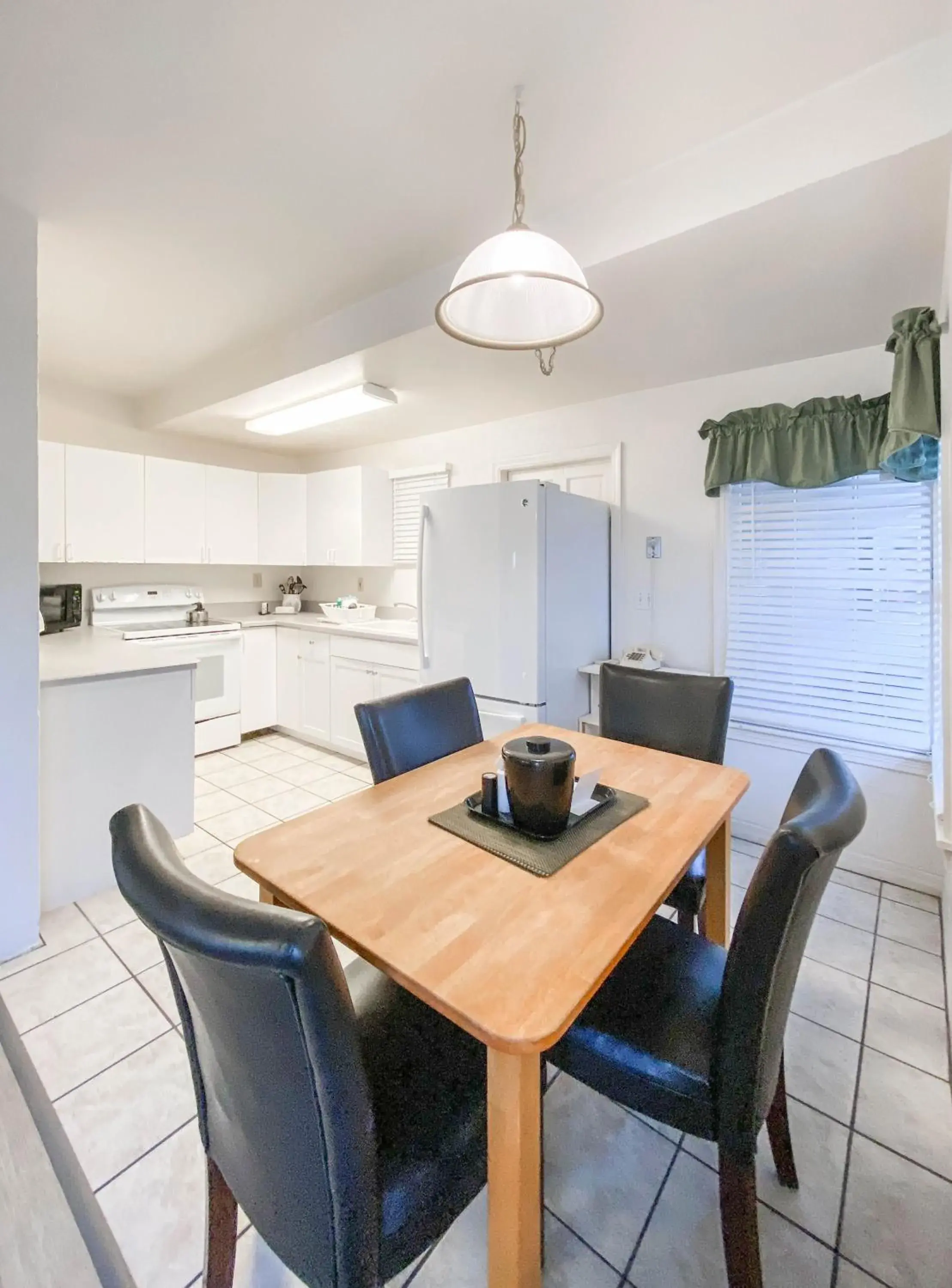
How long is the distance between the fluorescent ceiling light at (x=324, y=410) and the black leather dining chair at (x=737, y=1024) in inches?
110

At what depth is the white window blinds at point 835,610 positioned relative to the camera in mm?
2463

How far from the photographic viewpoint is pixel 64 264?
7.64 ft

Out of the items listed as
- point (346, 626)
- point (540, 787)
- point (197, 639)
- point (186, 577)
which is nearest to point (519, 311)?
point (540, 787)

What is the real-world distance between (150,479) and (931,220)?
4.26m

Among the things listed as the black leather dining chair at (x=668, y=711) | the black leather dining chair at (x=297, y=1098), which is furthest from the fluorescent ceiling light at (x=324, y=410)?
the black leather dining chair at (x=297, y=1098)

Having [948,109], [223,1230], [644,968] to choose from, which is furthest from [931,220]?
[223,1230]

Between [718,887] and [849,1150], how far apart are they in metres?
0.60

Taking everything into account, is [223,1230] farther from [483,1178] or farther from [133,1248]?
[483,1178]

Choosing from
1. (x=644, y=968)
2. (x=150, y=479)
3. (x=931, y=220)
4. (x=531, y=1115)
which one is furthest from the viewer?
(x=150, y=479)

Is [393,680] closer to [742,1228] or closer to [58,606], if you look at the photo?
[58,606]

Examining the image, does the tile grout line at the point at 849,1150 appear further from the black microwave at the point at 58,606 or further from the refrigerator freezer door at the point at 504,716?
the black microwave at the point at 58,606

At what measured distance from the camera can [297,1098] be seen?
0.68 metres

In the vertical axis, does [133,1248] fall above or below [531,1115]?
below

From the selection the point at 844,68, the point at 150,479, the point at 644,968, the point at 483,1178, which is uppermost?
the point at 844,68
